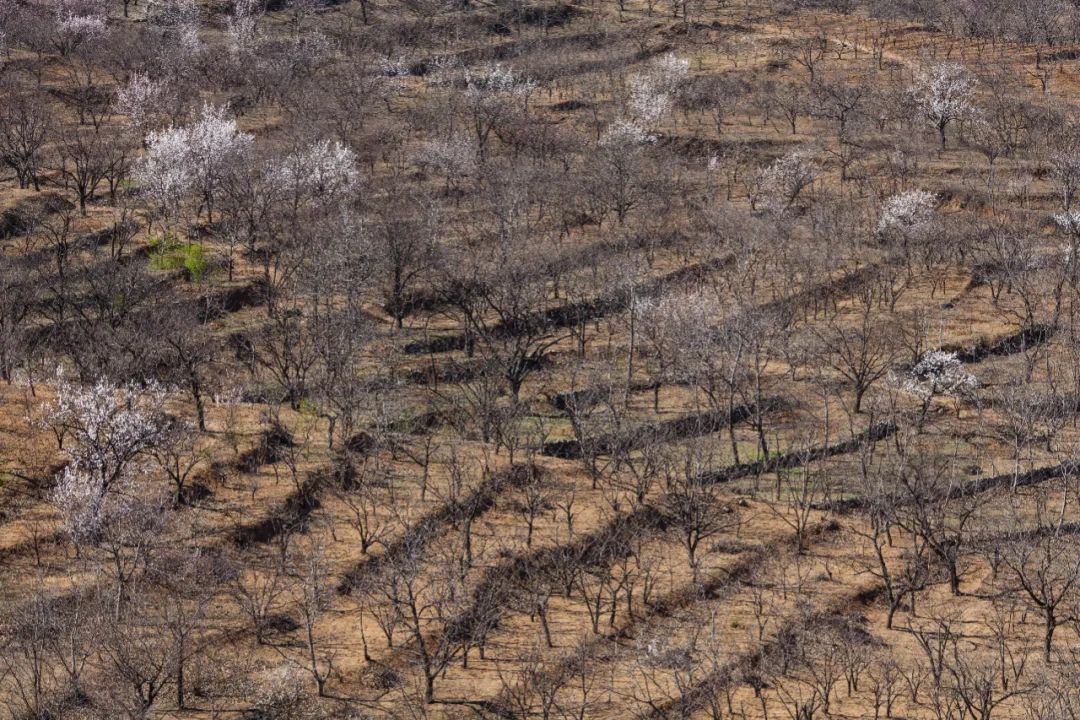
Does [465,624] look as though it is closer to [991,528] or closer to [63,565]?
[63,565]

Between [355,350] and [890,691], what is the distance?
120 ft

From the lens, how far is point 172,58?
4284 inches

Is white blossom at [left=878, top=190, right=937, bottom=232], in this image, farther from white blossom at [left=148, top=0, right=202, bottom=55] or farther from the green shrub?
white blossom at [left=148, top=0, right=202, bottom=55]

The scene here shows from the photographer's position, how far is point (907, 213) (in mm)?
82375

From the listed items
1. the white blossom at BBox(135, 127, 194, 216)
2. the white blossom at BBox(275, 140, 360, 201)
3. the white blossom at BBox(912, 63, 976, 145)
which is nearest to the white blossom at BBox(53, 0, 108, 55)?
the white blossom at BBox(135, 127, 194, 216)

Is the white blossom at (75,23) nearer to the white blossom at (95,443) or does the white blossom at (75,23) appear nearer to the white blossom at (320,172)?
the white blossom at (320,172)

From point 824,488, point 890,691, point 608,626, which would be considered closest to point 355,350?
point 824,488

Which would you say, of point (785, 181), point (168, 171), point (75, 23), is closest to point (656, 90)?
point (785, 181)

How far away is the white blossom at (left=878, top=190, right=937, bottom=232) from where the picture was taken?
82125mm

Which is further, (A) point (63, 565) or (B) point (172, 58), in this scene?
(B) point (172, 58)

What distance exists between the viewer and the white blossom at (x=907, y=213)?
8212cm

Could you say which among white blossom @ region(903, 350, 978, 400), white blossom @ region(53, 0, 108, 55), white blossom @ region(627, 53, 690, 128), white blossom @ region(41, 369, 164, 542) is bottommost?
white blossom @ region(903, 350, 978, 400)

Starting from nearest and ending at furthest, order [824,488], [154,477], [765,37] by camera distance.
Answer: [154,477] → [824,488] → [765,37]

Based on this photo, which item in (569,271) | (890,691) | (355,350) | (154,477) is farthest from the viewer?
(569,271)
